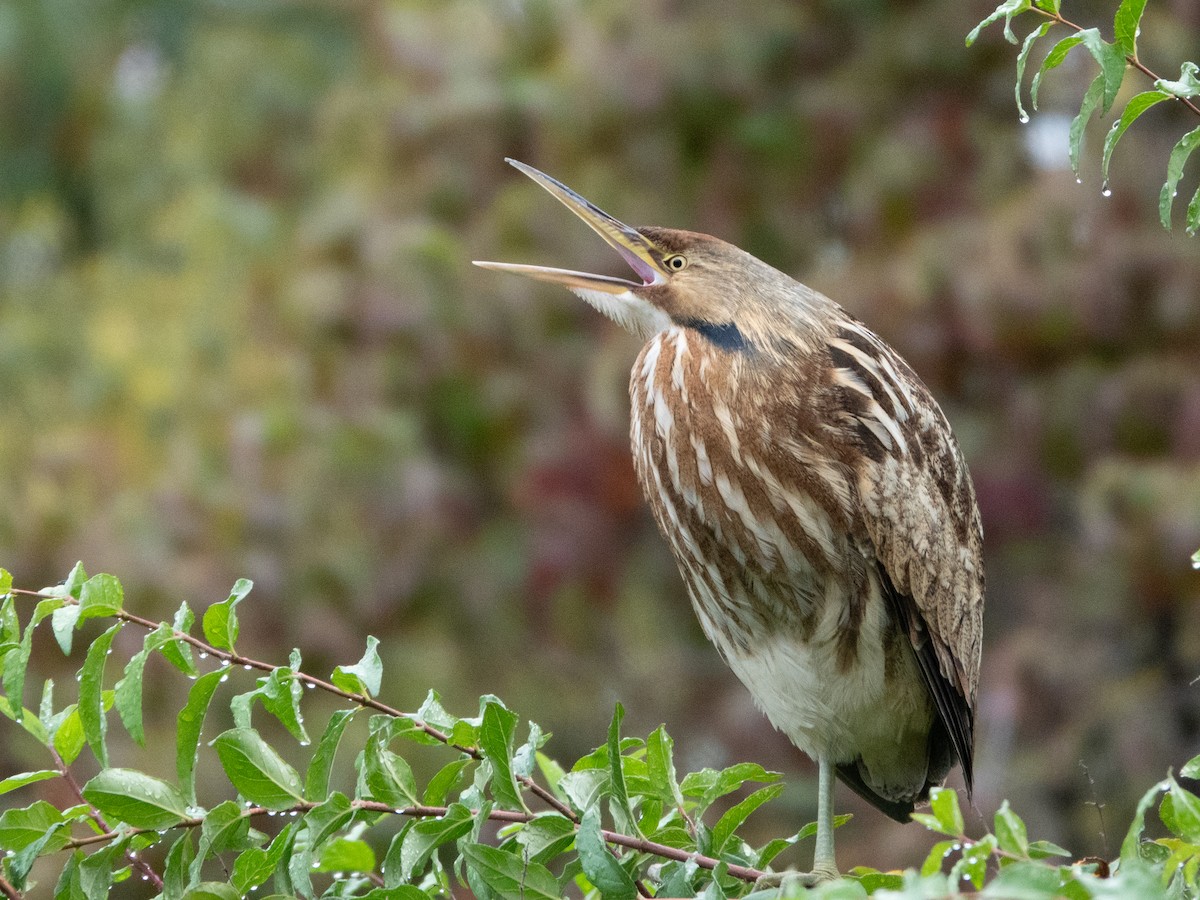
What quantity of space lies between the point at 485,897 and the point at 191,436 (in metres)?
5.84

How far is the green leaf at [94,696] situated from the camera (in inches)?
80.7

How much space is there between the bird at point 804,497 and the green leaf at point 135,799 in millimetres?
1204

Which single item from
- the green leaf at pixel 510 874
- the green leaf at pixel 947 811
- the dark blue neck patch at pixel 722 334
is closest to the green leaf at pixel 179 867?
the green leaf at pixel 510 874

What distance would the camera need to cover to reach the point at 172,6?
14531 millimetres

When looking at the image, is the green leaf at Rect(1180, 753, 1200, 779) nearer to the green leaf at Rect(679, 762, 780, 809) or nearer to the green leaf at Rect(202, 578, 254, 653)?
the green leaf at Rect(679, 762, 780, 809)

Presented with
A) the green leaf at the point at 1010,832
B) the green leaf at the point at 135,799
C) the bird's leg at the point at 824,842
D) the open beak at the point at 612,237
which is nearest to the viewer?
the green leaf at the point at 1010,832

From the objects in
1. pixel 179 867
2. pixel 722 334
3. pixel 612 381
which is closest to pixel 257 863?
pixel 179 867

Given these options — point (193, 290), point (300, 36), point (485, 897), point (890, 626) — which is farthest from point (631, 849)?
point (300, 36)

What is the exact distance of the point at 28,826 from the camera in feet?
6.97

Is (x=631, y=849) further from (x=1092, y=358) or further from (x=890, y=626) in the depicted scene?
(x=1092, y=358)

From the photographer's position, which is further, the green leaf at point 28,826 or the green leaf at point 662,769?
the green leaf at point 662,769

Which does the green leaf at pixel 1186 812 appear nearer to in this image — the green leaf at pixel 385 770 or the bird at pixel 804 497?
the green leaf at pixel 385 770

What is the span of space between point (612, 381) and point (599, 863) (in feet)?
17.0

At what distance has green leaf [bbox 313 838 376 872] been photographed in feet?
8.04
